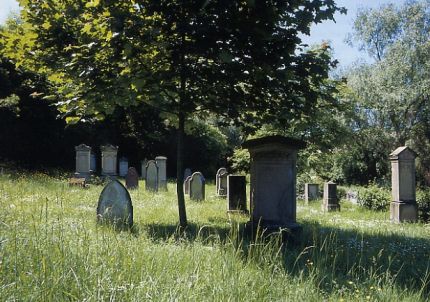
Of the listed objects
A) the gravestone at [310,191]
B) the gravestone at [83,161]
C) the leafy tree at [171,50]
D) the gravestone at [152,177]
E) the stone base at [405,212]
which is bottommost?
the stone base at [405,212]

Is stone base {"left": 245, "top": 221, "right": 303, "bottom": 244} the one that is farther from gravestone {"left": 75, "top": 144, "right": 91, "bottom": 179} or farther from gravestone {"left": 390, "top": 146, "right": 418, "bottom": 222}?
gravestone {"left": 75, "top": 144, "right": 91, "bottom": 179}

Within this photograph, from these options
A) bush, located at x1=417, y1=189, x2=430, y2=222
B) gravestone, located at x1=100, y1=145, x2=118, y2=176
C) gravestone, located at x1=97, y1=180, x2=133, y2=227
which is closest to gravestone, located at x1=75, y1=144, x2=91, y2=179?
gravestone, located at x1=100, y1=145, x2=118, y2=176

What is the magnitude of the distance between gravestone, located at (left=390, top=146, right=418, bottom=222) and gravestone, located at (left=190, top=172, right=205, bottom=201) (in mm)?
6203

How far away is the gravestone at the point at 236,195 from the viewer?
12.0m

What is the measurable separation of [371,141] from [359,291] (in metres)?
27.0

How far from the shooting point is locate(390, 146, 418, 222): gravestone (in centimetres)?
1284

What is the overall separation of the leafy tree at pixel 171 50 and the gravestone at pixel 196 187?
22.8 feet

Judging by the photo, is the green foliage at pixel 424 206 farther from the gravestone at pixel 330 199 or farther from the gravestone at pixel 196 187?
the gravestone at pixel 196 187

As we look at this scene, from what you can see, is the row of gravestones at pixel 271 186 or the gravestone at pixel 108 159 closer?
the row of gravestones at pixel 271 186

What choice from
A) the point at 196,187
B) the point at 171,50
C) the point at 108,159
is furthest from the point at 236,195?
the point at 108,159

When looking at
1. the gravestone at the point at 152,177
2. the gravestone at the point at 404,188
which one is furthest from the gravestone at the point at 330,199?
the gravestone at the point at 152,177

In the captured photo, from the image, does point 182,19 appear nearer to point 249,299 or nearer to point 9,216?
point 9,216

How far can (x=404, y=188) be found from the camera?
Result: 13.0 metres

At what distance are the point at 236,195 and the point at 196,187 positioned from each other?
10.9ft
